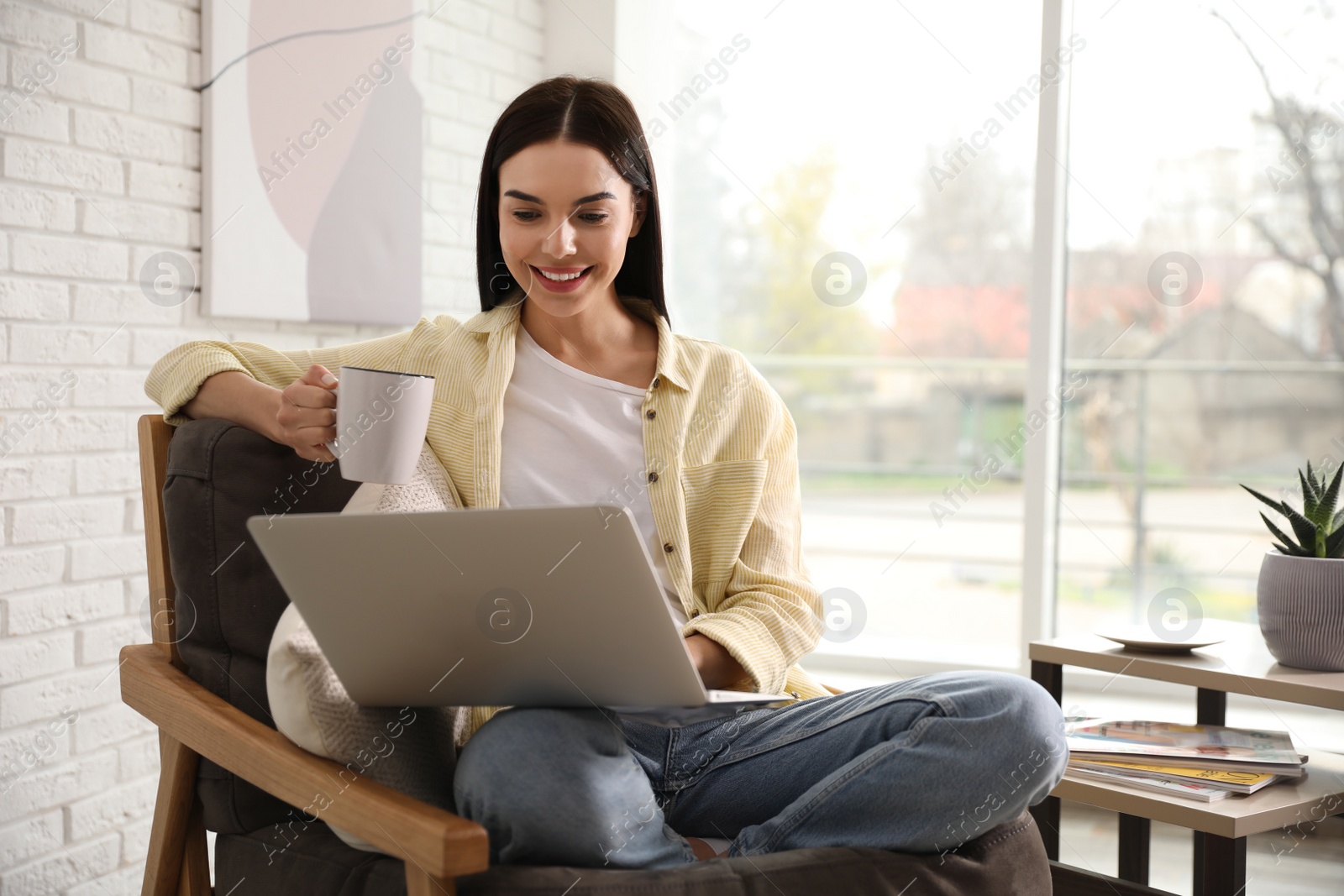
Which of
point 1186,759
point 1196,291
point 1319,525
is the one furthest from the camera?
point 1196,291

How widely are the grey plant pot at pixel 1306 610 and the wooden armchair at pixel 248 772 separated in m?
0.71

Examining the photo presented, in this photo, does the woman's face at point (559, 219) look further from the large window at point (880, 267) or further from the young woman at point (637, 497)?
the large window at point (880, 267)

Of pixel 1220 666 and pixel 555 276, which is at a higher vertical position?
pixel 555 276

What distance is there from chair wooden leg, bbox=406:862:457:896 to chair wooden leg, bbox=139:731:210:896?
42 centimetres

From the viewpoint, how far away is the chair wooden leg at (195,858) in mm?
1305

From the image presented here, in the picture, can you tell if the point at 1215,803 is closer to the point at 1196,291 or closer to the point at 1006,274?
the point at 1196,291

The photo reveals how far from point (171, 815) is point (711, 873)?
629 millimetres

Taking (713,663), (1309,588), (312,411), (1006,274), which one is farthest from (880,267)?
(312,411)

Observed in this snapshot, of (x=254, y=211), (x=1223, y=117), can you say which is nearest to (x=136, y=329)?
(x=254, y=211)

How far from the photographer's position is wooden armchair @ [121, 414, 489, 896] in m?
0.93

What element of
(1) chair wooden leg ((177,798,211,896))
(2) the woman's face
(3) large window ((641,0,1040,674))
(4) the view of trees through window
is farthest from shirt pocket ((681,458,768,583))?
(3) large window ((641,0,1040,674))

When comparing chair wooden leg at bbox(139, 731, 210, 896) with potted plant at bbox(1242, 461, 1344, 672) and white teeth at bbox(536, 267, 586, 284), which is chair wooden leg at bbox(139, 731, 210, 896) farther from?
potted plant at bbox(1242, 461, 1344, 672)

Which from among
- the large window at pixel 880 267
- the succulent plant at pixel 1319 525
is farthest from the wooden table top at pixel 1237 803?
the large window at pixel 880 267

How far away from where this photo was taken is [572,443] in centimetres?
152
